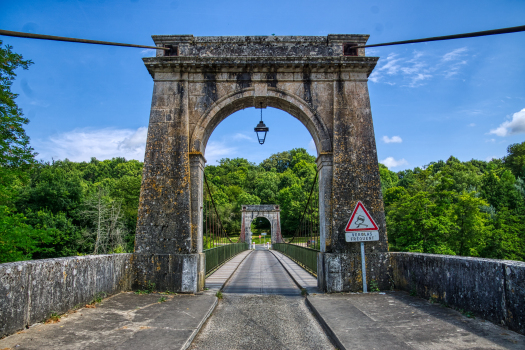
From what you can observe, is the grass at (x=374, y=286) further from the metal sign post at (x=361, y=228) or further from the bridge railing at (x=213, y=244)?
the bridge railing at (x=213, y=244)

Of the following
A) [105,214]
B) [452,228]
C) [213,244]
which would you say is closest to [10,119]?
[213,244]

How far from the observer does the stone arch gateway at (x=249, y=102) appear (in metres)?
5.50

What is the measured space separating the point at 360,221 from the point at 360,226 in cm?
7

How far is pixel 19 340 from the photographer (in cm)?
275

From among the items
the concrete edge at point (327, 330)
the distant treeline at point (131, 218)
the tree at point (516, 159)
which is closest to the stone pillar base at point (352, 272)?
the concrete edge at point (327, 330)

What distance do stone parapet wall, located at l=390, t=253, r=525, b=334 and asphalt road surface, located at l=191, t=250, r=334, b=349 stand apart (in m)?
1.53

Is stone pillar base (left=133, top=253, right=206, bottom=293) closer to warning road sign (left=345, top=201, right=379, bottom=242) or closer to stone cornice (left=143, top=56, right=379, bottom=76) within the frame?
warning road sign (left=345, top=201, right=379, bottom=242)

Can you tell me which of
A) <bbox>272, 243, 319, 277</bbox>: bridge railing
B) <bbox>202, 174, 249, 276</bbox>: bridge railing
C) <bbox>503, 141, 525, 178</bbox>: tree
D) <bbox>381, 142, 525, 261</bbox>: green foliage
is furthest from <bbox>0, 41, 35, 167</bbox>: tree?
<bbox>503, 141, 525, 178</bbox>: tree

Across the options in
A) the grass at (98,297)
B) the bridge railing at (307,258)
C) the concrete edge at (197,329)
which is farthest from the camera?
the bridge railing at (307,258)

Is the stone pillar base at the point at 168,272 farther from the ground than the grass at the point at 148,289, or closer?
farther from the ground

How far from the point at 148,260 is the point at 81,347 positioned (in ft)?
9.22

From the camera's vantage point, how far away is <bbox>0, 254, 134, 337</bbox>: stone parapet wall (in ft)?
9.36

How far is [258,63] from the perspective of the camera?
19.4ft

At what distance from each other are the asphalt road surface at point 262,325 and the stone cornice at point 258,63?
12.7 ft
